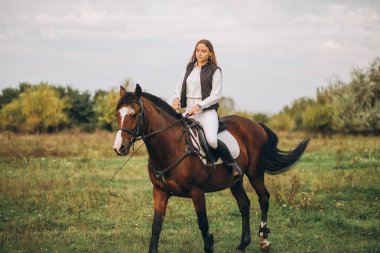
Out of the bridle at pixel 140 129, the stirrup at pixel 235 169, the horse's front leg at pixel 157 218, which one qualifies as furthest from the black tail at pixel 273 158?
the bridle at pixel 140 129

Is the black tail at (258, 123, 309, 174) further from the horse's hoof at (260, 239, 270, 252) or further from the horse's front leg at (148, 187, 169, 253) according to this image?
the horse's front leg at (148, 187, 169, 253)

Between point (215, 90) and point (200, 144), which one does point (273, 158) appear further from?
point (200, 144)

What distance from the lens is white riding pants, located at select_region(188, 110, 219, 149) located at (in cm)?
668

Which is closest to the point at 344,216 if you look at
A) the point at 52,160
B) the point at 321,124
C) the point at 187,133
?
the point at 187,133

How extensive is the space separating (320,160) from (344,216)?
30.8 feet

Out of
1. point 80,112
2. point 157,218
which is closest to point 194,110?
point 157,218

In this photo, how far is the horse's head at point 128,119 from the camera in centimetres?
543

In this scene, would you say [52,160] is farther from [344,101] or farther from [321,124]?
[321,124]

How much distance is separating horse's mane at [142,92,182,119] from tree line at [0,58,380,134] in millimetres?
24714

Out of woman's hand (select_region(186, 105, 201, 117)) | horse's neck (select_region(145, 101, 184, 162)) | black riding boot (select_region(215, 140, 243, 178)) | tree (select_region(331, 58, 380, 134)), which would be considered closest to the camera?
horse's neck (select_region(145, 101, 184, 162))

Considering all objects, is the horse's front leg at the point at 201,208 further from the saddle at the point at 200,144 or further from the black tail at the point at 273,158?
the black tail at the point at 273,158

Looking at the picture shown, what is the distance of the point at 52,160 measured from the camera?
1856 cm

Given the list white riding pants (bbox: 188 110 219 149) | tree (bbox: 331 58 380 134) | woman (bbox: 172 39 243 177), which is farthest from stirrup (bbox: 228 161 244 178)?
tree (bbox: 331 58 380 134)

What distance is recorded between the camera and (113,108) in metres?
43.3
